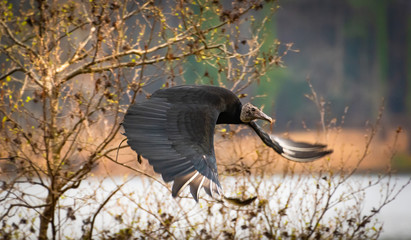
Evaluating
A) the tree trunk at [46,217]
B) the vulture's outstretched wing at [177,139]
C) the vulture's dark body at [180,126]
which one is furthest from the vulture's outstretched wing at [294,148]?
the tree trunk at [46,217]

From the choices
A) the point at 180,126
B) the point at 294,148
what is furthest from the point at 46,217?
the point at 294,148

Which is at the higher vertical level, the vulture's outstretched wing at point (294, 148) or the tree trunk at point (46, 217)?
the vulture's outstretched wing at point (294, 148)

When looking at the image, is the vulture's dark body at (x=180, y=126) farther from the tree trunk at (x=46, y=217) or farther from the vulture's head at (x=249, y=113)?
the tree trunk at (x=46, y=217)

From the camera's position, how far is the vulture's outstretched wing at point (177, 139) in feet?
11.6

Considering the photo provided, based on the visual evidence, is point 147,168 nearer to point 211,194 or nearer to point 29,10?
point 29,10

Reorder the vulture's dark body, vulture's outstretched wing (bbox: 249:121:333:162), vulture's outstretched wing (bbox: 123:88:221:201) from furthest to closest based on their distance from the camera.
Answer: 1. vulture's outstretched wing (bbox: 249:121:333:162)
2. the vulture's dark body
3. vulture's outstretched wing (bbox: 123:88:221:201)

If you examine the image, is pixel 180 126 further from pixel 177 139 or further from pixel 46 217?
pixel 46 217

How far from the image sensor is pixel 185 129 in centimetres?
401

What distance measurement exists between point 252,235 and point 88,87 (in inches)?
90.0

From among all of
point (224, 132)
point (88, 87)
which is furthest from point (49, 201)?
point (224, 132)

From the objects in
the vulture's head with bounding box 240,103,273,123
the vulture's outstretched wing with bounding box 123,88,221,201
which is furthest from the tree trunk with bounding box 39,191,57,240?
the vulture's head with bounding box 240,103,273,123

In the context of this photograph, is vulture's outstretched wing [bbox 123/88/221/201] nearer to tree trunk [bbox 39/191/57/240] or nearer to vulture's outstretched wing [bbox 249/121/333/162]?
vulture's outstretched wing [bbox 249/121/333/162]

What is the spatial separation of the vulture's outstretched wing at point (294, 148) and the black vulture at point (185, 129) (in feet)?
0.06

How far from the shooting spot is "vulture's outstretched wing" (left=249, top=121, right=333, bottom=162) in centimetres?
481
